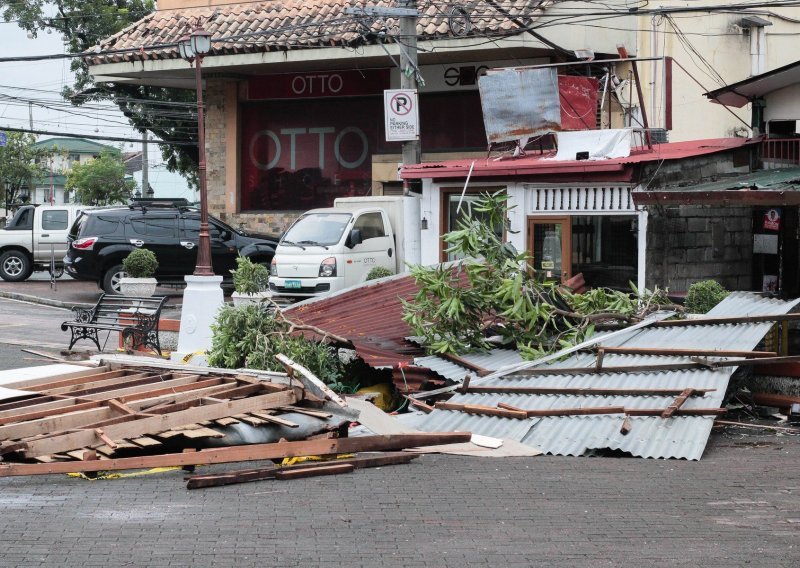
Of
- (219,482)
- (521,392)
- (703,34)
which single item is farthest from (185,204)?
(219,482)

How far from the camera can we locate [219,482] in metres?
8.66

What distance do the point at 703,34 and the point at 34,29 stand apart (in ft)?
75.0

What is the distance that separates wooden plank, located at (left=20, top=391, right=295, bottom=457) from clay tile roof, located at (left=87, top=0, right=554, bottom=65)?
46.6ft

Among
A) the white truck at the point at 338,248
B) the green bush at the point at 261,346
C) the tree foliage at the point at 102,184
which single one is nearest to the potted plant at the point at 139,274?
the white truck at the point at 338,248

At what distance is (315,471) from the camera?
9.03 metres

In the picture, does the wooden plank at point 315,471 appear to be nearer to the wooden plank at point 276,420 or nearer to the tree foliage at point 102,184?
the wooden plank at point 276,420

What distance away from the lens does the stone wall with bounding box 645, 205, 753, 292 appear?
16812 millimetres

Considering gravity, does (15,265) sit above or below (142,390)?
above

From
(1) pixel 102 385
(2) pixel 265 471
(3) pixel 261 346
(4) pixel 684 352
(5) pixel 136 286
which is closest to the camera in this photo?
(2) pixel 265 471

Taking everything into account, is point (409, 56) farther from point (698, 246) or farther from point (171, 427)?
point (171, 427)

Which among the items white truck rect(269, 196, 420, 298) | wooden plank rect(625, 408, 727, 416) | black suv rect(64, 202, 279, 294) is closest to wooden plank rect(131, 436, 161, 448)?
wooden plank rect(625, 408, 727, 416)

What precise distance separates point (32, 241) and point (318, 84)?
29.6ft

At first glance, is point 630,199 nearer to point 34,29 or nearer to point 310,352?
point 310,352

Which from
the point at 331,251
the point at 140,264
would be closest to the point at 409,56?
the point at 331,251
